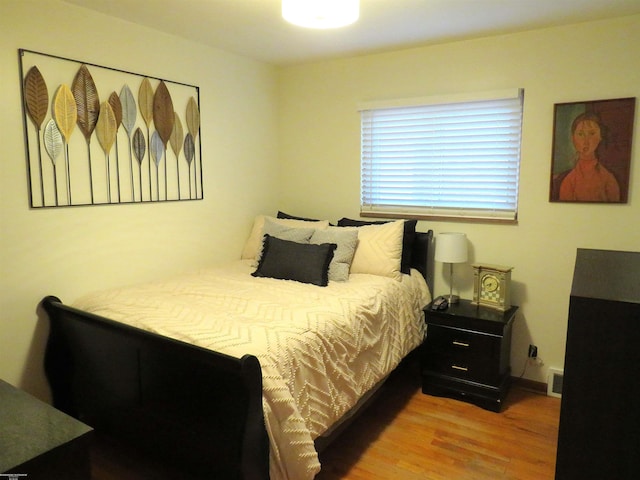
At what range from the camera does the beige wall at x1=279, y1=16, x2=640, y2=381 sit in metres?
2.73

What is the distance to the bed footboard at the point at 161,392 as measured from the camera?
63.7 inches

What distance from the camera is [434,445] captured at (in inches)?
96.5

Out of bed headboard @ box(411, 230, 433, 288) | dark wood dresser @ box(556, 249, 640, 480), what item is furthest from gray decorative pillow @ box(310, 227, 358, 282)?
dark wood dresser @ box(556, 249, 640, 480)

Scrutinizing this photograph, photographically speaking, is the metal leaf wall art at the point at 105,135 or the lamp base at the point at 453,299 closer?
the metal leaf wall art at the point at 105,135

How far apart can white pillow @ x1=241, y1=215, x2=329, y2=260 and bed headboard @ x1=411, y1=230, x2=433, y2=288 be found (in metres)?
0.68

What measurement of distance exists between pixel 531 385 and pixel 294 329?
6.49 ft

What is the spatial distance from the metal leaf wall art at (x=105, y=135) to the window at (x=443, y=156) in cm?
135

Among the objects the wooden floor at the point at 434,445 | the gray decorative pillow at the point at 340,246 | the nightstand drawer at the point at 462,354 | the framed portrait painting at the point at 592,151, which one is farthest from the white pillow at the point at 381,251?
the framed portrait painting at the point at 592,151

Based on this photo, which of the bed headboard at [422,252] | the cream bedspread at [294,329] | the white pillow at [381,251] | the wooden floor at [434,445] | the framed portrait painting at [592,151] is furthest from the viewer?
the bed headboard at [422,252]

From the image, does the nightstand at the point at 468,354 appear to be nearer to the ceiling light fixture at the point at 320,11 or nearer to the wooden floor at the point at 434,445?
the wooden floor at the point at 434,445

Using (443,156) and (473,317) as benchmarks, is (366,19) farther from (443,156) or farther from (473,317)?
(473,317)

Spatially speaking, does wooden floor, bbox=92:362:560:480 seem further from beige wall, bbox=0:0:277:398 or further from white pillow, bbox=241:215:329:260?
white pillow, bbox=241:215:329:260

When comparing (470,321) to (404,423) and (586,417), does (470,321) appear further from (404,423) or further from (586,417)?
(586,417)

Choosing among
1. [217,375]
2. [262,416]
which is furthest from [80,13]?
[262,416]
